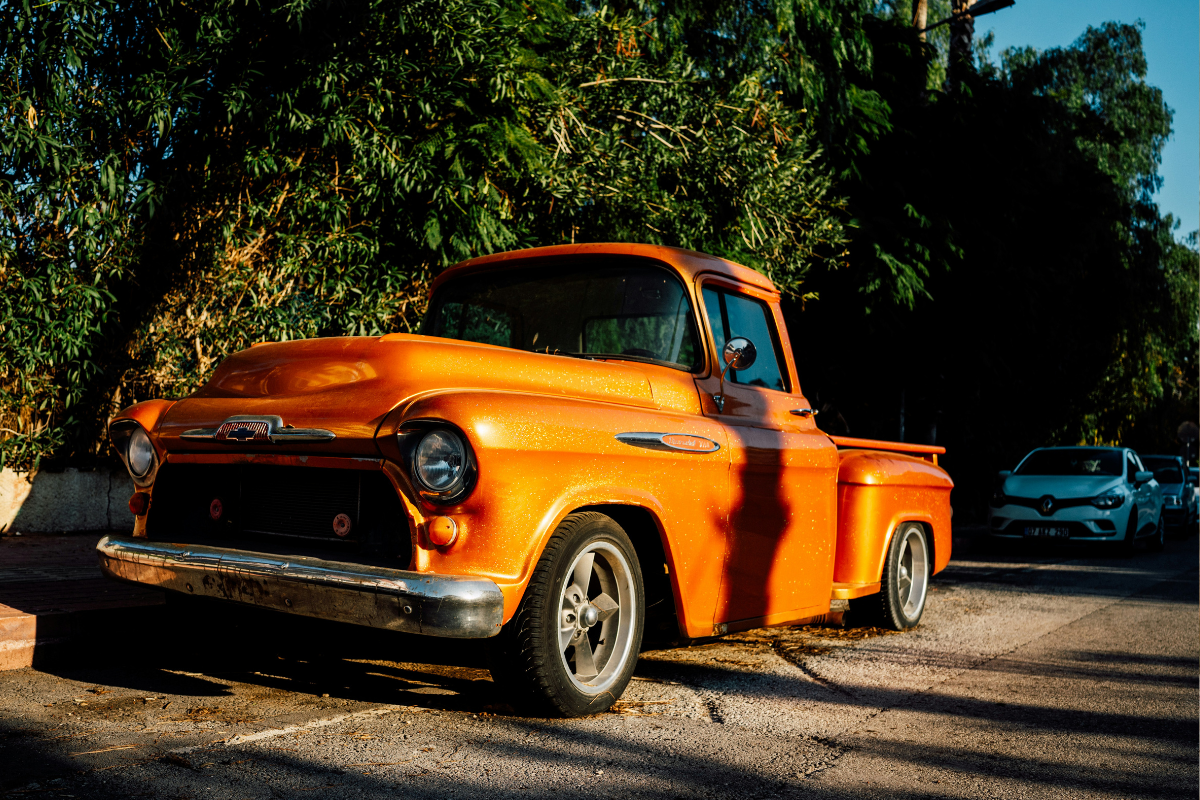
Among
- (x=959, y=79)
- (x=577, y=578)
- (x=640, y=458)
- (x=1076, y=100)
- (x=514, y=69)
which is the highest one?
(x=1076, y=100)

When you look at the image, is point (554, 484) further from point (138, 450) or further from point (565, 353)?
point (138, 450)

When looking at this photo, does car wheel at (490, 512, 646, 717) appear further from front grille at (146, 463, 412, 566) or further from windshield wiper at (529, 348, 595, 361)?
windshield wiper at (529, 348, 595, 361)

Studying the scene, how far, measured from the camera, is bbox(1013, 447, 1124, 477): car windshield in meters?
14.9

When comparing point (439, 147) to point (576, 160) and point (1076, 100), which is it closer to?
point (576, 160)

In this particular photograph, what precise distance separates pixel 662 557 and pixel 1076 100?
89.9 ft

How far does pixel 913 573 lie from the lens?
22.9 feet

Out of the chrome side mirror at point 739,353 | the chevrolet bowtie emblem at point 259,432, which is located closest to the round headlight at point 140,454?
the chevrolet bowtie emblem at point 259,432

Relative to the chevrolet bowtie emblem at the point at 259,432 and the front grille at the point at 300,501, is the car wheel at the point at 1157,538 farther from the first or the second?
the chevrolet bowtie emblem at the point at 259,432

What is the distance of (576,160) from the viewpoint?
9.73m

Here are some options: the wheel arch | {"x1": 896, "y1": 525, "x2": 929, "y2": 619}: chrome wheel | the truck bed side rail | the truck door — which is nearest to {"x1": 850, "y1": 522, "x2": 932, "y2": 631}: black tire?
{"x1": 896, "y1": 525, "x2": 929, "y2": 619}: chrome wheel

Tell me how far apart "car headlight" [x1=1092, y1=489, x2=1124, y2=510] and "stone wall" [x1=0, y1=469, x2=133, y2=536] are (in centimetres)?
1175

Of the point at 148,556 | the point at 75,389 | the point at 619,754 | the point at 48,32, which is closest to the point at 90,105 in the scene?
the point at 48,32

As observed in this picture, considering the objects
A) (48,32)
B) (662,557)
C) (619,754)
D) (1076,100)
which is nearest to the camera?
(619,754)

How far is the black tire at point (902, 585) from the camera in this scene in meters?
6.46
